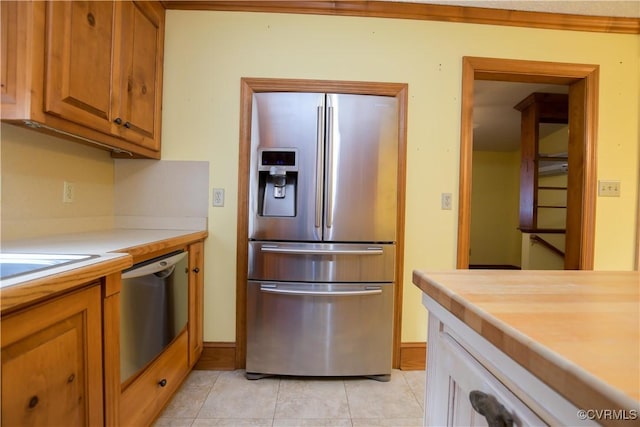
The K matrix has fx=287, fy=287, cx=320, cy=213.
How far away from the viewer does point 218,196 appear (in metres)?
1.87

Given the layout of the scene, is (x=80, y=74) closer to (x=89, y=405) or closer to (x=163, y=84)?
(x=163, y=84)

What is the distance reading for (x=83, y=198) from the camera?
161 centimetres

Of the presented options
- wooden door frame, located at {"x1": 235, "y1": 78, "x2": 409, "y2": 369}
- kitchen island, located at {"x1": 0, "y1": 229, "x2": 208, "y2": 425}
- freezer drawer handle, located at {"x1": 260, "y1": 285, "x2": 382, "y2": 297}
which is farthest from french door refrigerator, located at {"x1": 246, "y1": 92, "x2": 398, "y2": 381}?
kitchen island, located at {"x1": 0, "y1": 229, "x2": 208, "y2": 425}

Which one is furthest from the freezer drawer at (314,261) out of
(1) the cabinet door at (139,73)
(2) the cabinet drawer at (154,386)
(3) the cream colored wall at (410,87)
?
(1) the cabinet door at (139,73)

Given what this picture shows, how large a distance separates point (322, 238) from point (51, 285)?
124 cm

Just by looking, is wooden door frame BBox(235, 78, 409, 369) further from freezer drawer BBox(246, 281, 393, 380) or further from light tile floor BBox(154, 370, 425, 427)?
light tile floor BBox(154, 370, 425, 427)

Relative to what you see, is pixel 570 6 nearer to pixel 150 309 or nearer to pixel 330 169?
pixel 330 169

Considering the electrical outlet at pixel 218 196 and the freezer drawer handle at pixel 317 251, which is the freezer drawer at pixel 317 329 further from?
the electrical outlet at pixel 218 196

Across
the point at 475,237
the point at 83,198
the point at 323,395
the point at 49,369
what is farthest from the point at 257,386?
the point at 475,237

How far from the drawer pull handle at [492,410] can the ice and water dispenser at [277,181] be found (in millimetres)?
1383

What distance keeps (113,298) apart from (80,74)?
916 mm

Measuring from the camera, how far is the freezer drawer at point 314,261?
172cm

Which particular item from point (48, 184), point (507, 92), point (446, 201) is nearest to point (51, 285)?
point (48, 184)

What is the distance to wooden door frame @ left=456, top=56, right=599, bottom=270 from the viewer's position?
1.92 m
